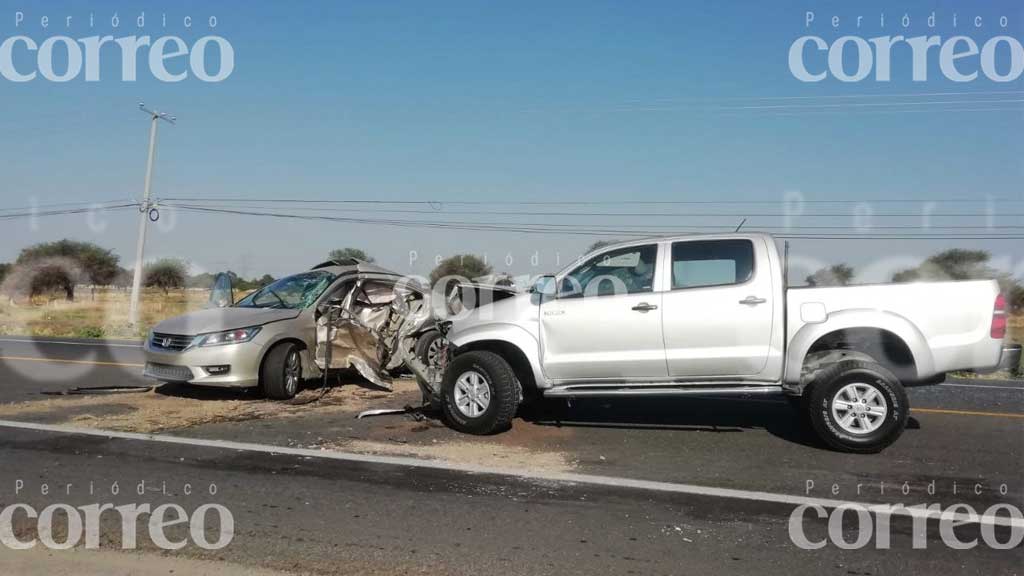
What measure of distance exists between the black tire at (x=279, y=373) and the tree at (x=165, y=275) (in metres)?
52.5

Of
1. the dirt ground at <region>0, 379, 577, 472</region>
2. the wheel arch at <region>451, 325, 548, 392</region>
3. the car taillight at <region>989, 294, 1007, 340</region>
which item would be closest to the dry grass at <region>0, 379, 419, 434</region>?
the dirt ground at <region>0, 379, 577, 472</region>

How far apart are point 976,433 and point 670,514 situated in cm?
458

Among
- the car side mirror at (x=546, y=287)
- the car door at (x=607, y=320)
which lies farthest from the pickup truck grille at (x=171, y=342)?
the car door at (x=607, y=320)

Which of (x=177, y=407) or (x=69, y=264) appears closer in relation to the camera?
(x=177, y=407)

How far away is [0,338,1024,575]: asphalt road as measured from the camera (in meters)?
4.54

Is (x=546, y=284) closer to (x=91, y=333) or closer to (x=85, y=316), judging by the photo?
(x=91, y=333)

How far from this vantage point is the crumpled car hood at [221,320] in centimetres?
984

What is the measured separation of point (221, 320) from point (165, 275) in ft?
179

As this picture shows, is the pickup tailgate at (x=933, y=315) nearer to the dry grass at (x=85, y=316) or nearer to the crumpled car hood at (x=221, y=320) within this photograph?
the crumpled car hood at (x=221, y=320)

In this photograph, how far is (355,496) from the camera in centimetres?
578

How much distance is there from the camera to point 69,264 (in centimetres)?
6006

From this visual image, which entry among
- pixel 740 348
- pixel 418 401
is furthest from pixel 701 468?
pixel 418 401

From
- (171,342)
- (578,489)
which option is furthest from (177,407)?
(578,489)

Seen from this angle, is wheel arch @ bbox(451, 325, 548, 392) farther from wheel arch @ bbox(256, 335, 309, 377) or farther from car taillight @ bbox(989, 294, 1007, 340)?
car taillight @ bbox(989, 294, 1007, 340)
